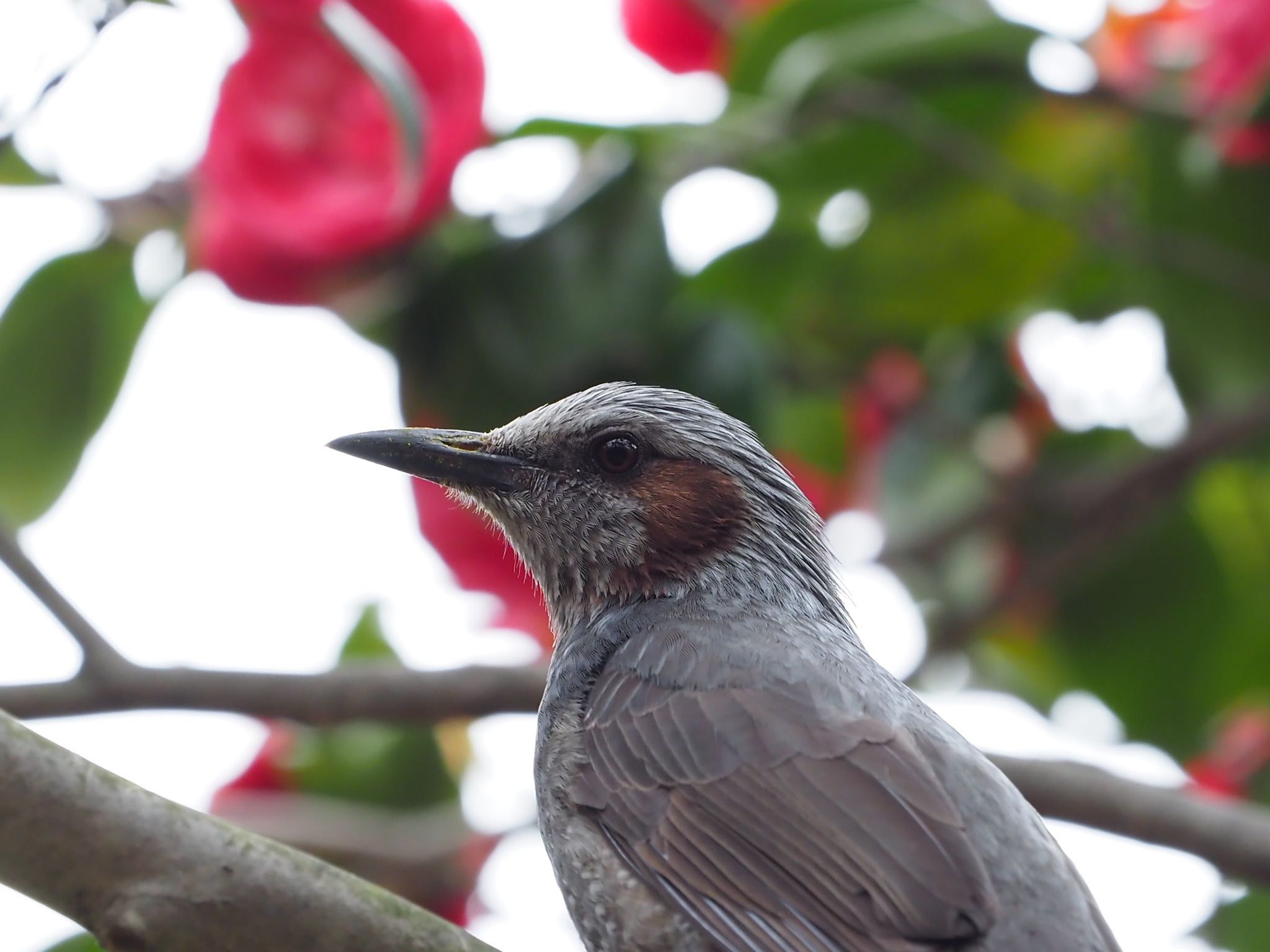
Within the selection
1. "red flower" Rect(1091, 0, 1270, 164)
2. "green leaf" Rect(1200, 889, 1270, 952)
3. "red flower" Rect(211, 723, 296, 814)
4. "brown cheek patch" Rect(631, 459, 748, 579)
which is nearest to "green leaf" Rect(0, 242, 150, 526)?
"red flower" Rect(211, 723, 296, 814)

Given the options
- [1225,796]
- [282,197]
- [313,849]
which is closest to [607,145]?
[282,197]

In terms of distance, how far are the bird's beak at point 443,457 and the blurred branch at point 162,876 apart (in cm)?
119

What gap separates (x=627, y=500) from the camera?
12.3ft

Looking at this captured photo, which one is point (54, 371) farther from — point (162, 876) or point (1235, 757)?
point (1235, 757)

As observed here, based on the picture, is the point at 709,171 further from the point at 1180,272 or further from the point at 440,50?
the point at 1180,272

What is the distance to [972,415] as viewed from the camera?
4.95 metres

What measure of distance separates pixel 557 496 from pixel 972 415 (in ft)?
5.68

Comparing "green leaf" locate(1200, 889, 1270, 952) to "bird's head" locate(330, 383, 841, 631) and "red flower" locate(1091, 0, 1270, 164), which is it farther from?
"red flower" locate(1091, 0, 1270, 164)

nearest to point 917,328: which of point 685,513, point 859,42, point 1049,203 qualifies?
point 1049,203

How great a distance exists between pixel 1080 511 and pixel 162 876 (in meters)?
3.31

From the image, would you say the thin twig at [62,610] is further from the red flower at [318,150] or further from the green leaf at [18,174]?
the green leaf at [18,174]

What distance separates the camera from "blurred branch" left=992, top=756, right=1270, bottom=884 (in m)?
3.53

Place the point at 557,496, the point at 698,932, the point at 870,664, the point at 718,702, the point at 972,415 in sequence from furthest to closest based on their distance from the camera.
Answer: the point at 972,415
the point at 557,496
the point at 870,664
the point at 718,702
the point at 698,932

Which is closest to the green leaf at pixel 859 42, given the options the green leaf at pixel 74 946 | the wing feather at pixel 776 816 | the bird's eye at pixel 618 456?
the bird's eye at pixel 618 456
